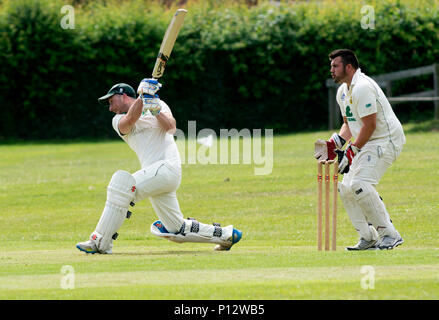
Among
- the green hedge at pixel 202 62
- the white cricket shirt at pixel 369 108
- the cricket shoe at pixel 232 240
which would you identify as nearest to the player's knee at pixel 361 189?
the white cricket shirt at pixel 369 108

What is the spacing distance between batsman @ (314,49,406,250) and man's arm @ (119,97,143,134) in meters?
1.86

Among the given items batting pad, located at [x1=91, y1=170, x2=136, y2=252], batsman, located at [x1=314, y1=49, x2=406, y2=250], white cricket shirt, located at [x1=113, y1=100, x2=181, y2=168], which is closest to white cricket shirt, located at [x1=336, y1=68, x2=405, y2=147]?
batsman, located at [x1=314, y1=49, x2=406, y2=250]

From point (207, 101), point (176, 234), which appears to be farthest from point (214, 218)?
point (207, 101)

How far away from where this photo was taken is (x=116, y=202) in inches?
319

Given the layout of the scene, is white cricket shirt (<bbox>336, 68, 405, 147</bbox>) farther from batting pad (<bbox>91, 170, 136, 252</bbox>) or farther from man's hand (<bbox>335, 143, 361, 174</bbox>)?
batting pad (<bbox>91, 170, 136, 252</bbox>)

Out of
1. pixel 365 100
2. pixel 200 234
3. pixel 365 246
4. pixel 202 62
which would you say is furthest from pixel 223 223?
pixel 202 62

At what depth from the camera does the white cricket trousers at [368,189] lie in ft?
26.3

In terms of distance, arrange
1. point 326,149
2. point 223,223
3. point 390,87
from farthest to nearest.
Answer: point 390,87
point 223,223
point 326,149

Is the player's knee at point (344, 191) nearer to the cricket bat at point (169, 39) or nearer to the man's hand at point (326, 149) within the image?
the man's hand at point (326, 149)

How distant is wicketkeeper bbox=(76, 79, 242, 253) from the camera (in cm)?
811

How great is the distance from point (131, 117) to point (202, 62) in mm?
16833

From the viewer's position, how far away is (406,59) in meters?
24.8

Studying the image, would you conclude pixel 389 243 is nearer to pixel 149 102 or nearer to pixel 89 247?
pixel 149 102

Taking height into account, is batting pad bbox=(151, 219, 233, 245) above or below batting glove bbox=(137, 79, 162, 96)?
below
